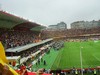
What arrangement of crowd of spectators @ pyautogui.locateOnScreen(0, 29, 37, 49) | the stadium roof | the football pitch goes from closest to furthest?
the football pitch
the stadium roof
crowd of spectators @ pyautogui.locateOnScreen(0, 29, 37, 49)

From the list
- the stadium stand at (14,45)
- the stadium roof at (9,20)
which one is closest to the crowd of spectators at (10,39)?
the stadium stand at (14,45)

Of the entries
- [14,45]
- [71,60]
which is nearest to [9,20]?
[14,45]

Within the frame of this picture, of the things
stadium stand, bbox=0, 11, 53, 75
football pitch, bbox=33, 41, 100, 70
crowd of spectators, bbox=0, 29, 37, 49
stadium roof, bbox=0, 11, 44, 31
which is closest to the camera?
A: stadium stand, bbox=0, 11, 53, 75

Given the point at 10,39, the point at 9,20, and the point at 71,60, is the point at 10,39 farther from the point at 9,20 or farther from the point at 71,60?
the point at 71,60

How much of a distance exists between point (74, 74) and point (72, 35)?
4432 inches

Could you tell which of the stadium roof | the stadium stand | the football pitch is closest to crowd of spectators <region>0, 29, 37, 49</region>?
the stadium stand

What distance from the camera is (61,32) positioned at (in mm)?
149125

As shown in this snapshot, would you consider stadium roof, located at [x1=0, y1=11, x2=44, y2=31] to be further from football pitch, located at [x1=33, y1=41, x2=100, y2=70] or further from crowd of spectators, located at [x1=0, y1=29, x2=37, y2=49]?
football pitch, located at [x1=33, y1=41, x2=100, y2=70]

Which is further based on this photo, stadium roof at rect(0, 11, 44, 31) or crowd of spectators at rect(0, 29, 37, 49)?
crowd of spectators at rect(0, 29, 37, 49)

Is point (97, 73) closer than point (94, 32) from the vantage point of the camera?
Yes

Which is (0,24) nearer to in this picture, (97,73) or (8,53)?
(8,53)

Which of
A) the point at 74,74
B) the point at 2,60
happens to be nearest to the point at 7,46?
the point at 74,74

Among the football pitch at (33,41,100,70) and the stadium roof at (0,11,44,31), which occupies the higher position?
the stadium roof at (0,11,44,31)

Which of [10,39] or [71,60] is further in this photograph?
[10,39]
